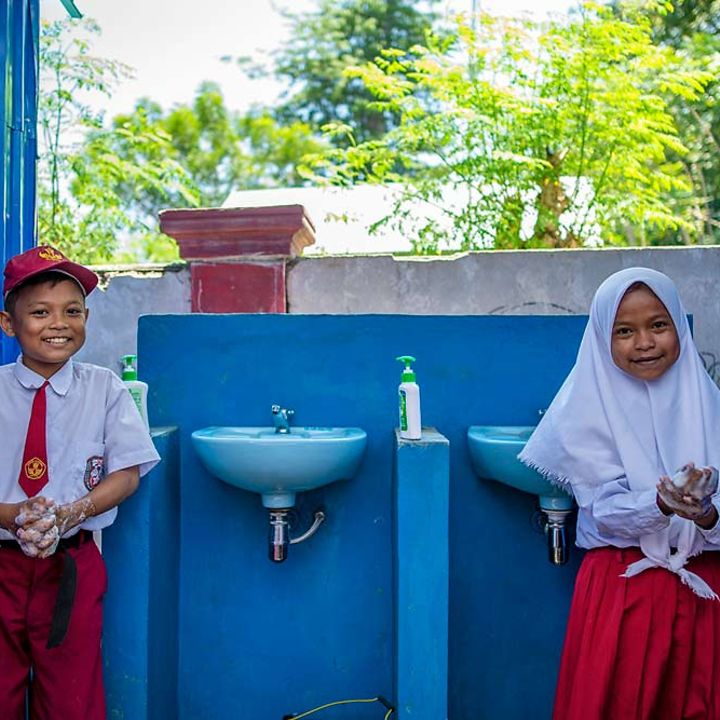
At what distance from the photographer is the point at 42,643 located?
6.69 feet

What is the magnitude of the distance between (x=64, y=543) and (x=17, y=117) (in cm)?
158

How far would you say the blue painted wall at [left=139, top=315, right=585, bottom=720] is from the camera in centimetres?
278

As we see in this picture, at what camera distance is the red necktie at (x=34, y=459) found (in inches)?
79.8

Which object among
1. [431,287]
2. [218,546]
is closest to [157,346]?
[218,546]

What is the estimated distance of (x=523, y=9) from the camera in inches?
228

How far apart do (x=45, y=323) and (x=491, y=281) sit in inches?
99.2

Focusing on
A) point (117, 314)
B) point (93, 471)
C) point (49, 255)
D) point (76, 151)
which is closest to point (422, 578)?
point (93, 471)

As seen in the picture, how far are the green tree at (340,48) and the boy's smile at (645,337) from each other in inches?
654

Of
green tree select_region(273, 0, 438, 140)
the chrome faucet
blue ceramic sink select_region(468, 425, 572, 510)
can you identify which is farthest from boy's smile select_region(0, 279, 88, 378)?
green tree select_region(273, 0, 438, 140)

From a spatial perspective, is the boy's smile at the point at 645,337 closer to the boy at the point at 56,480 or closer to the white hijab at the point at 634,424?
the white hijab at the point at 634,424

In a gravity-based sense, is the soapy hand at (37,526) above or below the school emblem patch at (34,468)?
below

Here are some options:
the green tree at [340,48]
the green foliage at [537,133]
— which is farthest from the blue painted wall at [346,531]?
the green tree at [340,48]

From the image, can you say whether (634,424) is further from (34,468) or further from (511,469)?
(34,468)

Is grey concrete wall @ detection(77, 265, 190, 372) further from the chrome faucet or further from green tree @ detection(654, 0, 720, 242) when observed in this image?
green tree @ detection(654, 0, 720, 242)
